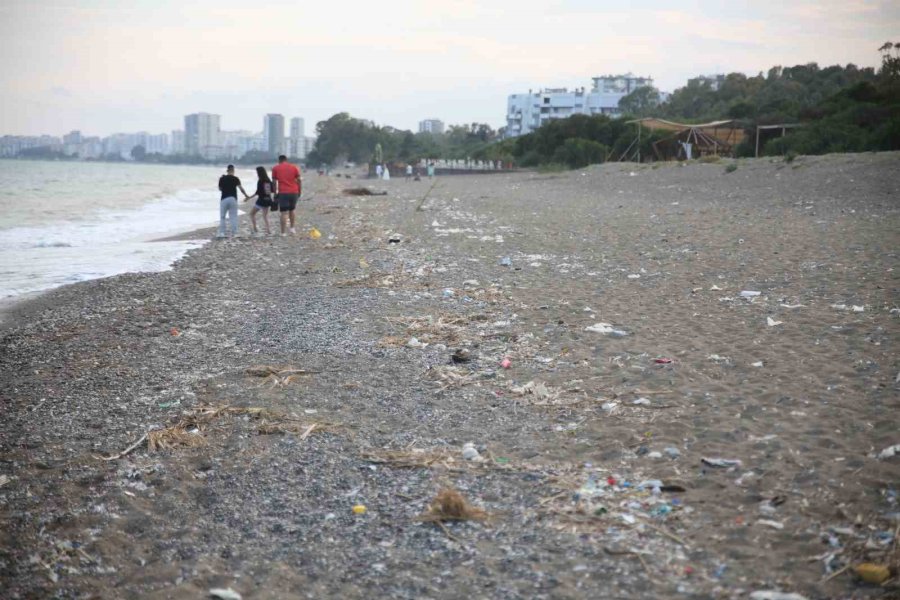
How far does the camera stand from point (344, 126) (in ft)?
395

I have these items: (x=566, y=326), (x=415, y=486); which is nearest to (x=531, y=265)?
(x=566, y=326)

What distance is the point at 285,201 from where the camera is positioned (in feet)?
46.4

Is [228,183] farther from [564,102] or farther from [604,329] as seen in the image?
[564,102]

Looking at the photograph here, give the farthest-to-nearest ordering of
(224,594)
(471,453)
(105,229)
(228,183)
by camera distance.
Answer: (105,229) → (228,183) → (471,453) → (224,594)

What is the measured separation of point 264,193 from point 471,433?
1086cm

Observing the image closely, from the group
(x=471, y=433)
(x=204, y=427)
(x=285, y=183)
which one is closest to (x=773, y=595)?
(x=471, y=433)

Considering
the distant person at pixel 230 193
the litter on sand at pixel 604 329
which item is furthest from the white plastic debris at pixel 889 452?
the distant person at pixel 230 193

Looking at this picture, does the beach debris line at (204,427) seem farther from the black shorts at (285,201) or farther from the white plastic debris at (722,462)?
the black shorts at (285,201)

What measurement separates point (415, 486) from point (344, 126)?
122 m

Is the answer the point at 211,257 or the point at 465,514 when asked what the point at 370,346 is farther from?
the point at 211,257

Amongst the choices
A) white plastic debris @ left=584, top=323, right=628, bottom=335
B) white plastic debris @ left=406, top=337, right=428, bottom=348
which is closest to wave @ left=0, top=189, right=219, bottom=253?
white plastic debris @ left=406, top=337, right=428, bottom=348

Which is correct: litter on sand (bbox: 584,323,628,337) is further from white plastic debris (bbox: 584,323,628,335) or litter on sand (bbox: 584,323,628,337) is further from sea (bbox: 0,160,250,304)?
sea (bbox: 0,160,250,304)

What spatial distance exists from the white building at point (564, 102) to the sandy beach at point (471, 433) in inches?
4239

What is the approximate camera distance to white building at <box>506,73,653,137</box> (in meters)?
116
